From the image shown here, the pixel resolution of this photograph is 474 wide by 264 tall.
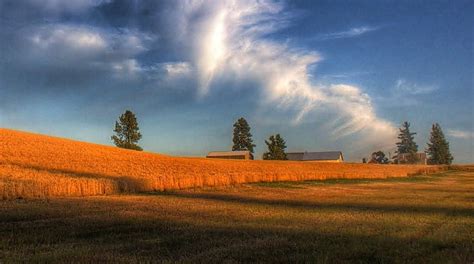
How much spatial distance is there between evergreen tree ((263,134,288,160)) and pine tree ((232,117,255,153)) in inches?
229

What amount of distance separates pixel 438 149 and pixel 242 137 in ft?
240

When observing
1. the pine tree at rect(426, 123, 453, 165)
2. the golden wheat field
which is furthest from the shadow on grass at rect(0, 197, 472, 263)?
the pine tree at rect(426, 123, 453, 165)

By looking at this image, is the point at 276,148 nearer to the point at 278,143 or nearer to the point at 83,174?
the point at 278,143

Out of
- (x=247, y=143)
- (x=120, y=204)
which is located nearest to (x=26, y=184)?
(x=120, y=204)

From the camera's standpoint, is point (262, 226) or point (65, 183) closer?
point (262, 226)

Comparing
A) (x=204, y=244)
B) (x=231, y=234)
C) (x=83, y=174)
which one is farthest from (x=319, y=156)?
(x=204, y=244)

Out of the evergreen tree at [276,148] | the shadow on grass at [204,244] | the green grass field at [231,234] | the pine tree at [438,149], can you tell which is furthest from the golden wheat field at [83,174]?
the pine tree at [438,149]

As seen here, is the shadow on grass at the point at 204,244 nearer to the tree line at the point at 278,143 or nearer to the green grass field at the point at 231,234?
the green grass field at the point at 231,234

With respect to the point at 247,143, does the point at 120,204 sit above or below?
below

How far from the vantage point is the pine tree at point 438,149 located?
504ft

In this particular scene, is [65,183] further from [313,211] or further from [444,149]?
[444,149]

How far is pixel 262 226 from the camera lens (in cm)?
1438

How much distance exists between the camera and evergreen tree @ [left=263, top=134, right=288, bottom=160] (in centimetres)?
11369

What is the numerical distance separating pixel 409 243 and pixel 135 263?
655 centimetres
